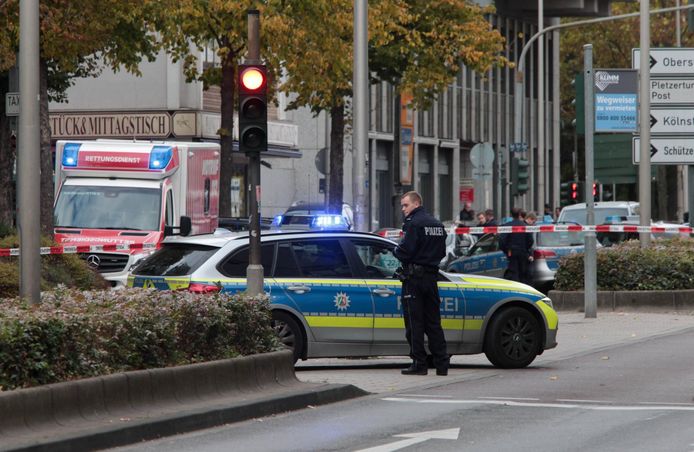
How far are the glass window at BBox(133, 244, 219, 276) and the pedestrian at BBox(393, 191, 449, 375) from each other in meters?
1.96

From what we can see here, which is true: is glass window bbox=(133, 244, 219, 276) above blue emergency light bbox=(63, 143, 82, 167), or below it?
below

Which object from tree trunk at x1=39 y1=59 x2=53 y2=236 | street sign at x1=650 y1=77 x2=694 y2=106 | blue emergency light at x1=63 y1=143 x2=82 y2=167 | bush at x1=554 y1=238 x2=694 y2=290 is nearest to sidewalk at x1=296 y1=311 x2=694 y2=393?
bush at x1=554 y1=238 x2=694 y2=290

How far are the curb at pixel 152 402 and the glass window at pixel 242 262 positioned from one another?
91.0 inches

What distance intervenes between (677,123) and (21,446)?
19.5 metres

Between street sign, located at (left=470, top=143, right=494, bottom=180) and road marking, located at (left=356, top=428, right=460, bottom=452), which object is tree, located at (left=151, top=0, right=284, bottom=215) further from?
road marking, located at (left=356, top=428, right=460, bottom=452)

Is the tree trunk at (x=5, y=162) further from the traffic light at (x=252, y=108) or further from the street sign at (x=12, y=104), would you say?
the traffic light at (x=252, y=108)

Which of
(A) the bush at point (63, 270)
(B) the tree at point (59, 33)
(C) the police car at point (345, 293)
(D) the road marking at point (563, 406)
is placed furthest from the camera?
(B) the tree at point (59, 33)

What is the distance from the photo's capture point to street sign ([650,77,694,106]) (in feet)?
88.4

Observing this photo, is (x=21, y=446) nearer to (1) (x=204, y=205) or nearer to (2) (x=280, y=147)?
(1) (x=204, y=205)

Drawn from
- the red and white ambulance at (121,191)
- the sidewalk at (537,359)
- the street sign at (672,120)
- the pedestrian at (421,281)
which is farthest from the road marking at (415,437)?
the street sign at (672,120)

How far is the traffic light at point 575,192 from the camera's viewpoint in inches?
1886

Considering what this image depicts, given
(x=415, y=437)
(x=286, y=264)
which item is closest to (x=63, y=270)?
(x=286, y=264)

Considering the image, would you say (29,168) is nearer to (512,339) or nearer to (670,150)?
(512,339)

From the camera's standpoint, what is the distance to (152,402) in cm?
1134
